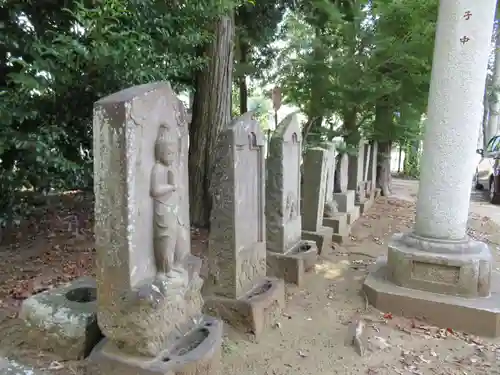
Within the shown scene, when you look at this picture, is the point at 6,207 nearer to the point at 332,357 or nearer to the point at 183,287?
the point at 183,287

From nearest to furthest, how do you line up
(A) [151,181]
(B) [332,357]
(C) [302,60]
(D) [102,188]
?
(D) [102,188], (A) [151,181], (B) [332,357], (C) [302,60]

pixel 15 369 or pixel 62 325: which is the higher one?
pixel 62 325

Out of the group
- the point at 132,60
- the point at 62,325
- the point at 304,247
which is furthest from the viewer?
the point at 304,247

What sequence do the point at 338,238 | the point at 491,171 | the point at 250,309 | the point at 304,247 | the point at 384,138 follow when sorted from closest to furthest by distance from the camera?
1. the point at 250,309
2. the point at 304,247
3. the point at 338,238
4. the point at 384,138
5. the point at 491,171

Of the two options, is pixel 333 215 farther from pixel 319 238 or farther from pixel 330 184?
pixel 319 238

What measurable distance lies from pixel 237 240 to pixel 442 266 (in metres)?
1.90

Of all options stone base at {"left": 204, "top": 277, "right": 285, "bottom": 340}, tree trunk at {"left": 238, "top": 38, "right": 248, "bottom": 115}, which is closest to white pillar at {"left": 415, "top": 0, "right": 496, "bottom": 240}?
stone base at {"left": 204, "top": 277, "right": 285, "bottom": 340}

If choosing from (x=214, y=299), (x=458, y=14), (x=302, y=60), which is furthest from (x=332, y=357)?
(x=302, y=60)

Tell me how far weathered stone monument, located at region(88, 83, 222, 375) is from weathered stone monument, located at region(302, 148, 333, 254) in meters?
3.04

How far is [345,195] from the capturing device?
706 centimetres

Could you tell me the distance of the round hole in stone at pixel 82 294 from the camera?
301 centimetres

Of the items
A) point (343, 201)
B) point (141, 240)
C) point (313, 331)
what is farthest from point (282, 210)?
point (343, 201)

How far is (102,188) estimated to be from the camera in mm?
2291

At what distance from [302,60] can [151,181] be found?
5813mm
